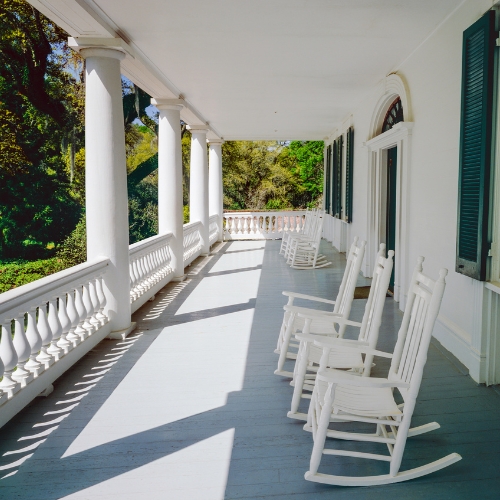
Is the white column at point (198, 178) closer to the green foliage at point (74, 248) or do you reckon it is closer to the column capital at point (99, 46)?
the column capital at point (99, 46)

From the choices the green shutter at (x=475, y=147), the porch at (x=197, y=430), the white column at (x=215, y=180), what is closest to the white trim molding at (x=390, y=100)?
the green shutter at (x=475, y=147)

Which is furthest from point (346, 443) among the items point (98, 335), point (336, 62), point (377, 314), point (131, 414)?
point (336, 62)

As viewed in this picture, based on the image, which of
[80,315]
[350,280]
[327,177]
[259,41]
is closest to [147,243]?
[80,315]

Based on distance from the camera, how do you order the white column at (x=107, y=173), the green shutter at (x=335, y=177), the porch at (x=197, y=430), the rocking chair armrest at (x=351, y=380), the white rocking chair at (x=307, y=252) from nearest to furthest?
the rocking chair armrest at (x=351, y=380) < the porch at (x=197, y=430) < the white column at (x=107, y=173) < the white rocking chair at (x=307, y=252) < the green shutter at (x=335, y=177)

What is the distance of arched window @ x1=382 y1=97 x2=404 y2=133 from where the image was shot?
7.19m

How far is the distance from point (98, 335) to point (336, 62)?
4.36 meters

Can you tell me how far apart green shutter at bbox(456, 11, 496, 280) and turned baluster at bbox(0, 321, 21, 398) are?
338 centimetres

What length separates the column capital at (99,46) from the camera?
4914 mm

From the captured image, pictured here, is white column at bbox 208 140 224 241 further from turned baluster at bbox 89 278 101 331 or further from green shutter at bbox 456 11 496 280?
green shutter at bbox 456 11 496 280

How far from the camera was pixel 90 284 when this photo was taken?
4.89 m

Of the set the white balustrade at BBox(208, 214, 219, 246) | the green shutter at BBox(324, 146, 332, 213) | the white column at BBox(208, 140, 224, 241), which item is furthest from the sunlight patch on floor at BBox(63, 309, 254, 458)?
the green shutter at BBox(324, 146, 332, 213)

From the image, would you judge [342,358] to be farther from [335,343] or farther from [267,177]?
[267,177]

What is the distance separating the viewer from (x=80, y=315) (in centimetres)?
456

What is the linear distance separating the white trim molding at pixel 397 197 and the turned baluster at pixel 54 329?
4105 millimetres
